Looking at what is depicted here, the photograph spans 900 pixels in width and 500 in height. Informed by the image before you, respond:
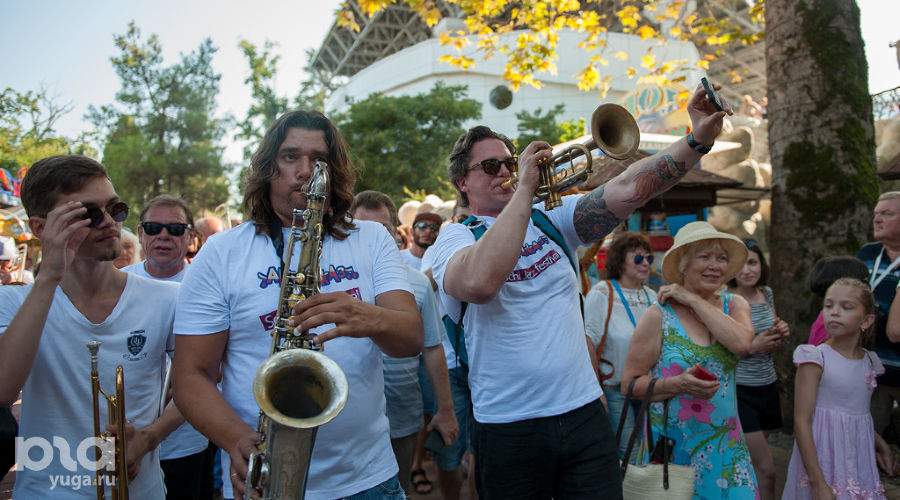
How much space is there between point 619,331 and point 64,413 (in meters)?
3.24

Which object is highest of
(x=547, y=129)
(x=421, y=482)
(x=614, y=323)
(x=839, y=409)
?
(x=547, y=129)

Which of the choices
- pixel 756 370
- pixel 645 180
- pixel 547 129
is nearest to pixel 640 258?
pixel 756 370

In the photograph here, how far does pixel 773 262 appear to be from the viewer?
16.9ft

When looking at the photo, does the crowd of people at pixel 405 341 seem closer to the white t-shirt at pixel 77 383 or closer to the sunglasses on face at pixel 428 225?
the white t-shirt at pixel 77 383

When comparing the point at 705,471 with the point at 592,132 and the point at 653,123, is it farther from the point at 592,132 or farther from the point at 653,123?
the point at 653,123

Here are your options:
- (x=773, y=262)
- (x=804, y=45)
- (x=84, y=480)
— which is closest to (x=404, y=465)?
(x=84, y=480)

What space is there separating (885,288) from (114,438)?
4.49 metres

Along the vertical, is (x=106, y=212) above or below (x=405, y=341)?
above

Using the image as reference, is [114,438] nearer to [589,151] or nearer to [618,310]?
[589,151]

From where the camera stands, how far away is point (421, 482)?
483 centimetres

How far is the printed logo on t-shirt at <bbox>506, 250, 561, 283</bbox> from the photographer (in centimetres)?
234

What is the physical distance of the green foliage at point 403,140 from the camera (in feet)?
72.3

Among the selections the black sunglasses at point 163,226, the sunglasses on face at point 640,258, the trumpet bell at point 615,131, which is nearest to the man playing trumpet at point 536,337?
the trumpet bell at point 615,131

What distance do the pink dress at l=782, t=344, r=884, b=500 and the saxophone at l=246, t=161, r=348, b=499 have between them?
2903 millimetres
